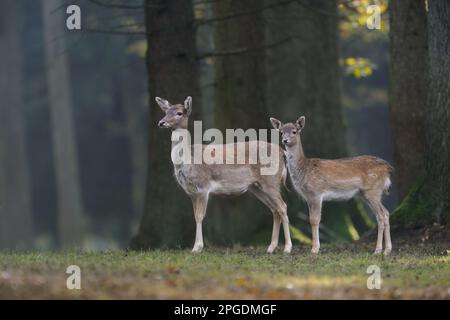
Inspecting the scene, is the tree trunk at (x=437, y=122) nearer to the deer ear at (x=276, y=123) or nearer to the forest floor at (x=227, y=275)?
the forest floor at (x=227, y=275)

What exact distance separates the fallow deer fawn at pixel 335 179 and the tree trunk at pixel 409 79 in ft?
7.63

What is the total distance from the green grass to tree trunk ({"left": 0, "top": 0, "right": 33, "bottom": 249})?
22.8 metres

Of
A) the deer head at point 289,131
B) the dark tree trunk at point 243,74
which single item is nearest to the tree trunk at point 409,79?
the dark tree trunk at point 243,74

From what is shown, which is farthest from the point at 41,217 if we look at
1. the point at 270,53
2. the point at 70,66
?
the point at 270,53

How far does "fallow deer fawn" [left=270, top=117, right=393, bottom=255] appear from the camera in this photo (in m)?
13.7

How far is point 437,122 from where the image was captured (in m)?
14.3

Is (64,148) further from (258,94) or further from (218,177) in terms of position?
(218,177)

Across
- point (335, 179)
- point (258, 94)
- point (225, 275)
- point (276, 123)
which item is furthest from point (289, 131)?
point (258, 94)

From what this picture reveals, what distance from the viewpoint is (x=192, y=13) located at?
15750 millimetres

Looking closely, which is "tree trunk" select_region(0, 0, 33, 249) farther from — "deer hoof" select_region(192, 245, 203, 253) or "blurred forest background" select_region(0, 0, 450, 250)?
"deer hoof" select_region(192, 245, 203, 253)

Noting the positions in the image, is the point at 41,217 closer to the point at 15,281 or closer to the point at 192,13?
the point at 192,13

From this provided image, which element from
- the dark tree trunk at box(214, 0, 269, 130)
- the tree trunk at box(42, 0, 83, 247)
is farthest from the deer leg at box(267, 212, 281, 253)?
the tree trunk at box(42, 0, 83, 247)

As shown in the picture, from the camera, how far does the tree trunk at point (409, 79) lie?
15.9 meters

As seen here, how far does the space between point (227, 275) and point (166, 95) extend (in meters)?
5.35
